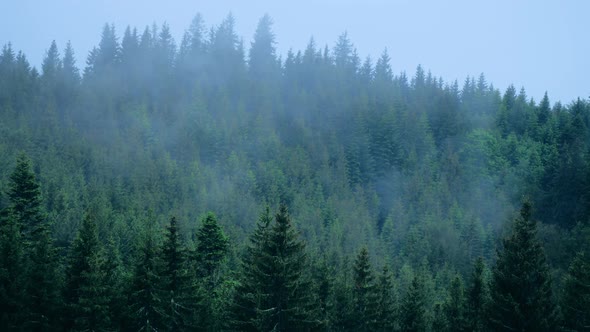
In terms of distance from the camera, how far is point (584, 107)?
379 ft

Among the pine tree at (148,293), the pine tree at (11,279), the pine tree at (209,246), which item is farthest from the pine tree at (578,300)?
the pine tree at (11,279)

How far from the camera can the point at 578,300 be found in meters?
29.7

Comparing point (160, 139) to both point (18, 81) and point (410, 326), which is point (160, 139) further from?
point (410, 326)

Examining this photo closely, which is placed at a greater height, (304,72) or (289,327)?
(304,72)

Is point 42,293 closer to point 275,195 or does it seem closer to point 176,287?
point 176,287

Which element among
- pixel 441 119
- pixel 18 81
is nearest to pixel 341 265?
pixel 441 119

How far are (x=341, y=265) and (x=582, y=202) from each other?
36.2 m

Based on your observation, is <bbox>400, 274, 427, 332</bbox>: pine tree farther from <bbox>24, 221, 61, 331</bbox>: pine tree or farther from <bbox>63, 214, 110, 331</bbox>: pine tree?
<bbox>24, 221, 61, 331</bbox>: pine tree

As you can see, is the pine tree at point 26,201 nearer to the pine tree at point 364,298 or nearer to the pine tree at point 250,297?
the pine tree at point 250,297

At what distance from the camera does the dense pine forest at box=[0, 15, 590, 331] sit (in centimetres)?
3016

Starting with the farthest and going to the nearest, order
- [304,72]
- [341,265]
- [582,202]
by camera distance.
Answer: [304,72], [582,202], [341,265]

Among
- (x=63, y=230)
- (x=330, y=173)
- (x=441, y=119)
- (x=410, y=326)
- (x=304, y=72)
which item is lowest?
(x=410, y=326)

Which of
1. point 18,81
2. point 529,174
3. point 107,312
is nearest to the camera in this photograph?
point 107,312

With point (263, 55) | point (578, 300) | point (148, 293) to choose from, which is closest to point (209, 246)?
point (148, 293)
